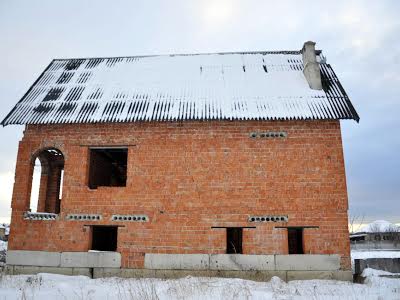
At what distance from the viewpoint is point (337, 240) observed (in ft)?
33.1

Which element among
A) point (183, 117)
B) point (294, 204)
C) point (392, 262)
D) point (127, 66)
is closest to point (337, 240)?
point (294, 204)

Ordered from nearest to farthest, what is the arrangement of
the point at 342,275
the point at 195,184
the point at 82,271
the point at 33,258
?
the point at 342,275
the point at 82,271
the point at 33,258
the point at 195,184

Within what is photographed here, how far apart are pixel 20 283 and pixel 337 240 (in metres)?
8.62

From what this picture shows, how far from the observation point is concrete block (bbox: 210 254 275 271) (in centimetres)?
998

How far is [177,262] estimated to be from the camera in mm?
10148

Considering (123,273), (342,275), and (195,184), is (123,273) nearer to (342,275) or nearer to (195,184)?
(195,184)

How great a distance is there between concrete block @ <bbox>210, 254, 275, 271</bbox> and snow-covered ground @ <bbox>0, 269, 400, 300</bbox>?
1.81 ft

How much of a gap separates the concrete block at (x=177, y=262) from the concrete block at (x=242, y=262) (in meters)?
0.29

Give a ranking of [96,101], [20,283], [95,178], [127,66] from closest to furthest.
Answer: [20,283] → [96,101] → [95,178] → [127,66]

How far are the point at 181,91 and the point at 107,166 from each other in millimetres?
4715

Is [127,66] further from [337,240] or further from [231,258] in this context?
[337,240]

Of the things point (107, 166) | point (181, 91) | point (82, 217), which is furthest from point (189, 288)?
point (107, 166)

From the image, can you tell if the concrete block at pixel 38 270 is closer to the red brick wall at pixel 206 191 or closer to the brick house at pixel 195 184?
the brick house at pixel 195 184

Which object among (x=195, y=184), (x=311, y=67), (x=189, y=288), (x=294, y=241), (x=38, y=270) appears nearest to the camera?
(x=189, y=288)
